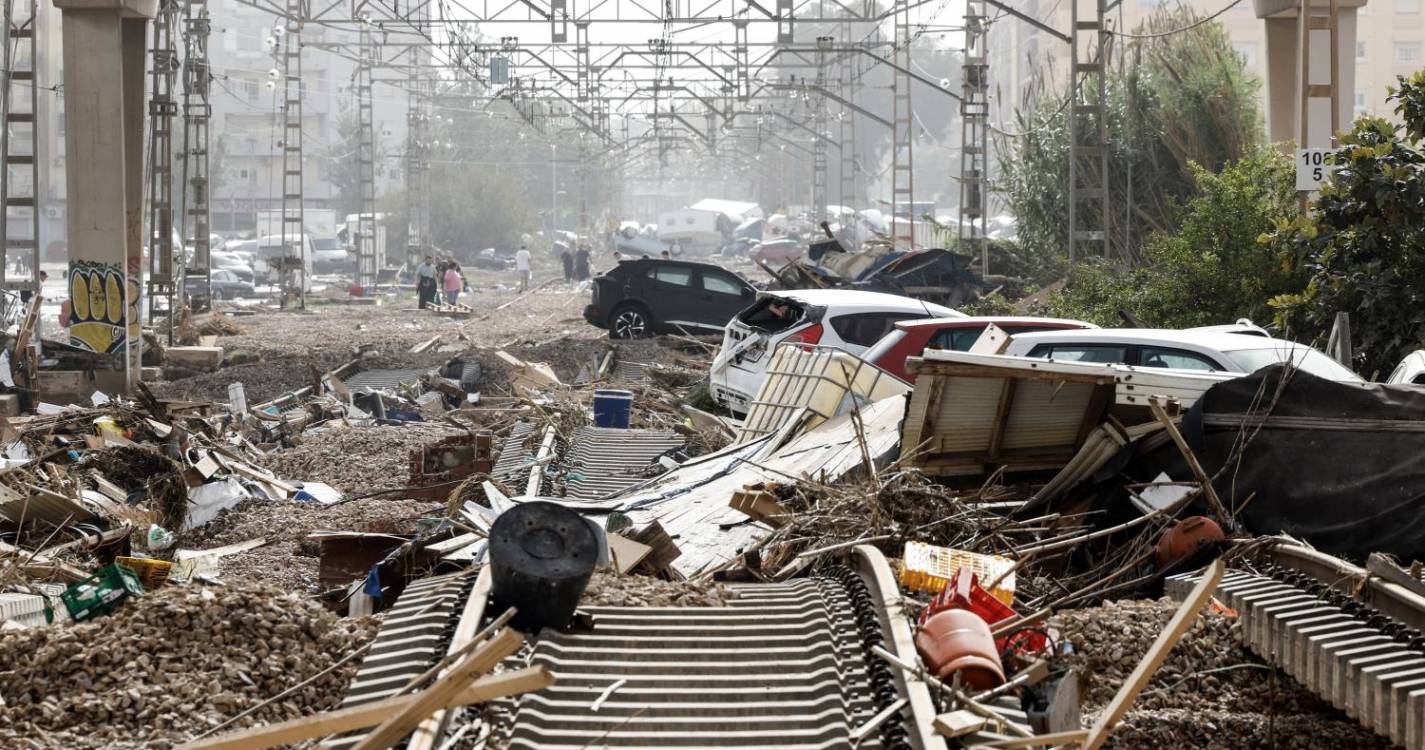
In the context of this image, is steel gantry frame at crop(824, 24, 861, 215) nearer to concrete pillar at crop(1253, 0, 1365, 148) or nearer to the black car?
the black car

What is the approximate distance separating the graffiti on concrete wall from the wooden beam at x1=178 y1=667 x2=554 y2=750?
19.1 metres

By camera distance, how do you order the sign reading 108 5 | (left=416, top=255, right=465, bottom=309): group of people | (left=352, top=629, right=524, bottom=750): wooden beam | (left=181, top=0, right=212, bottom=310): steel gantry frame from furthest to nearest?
(left=416, top=255, right=465, bottom=309): group of people < (left=181, top=0, right=212, bottom=310): steel gantry frame < the sign reading 108 5 < (left=352, top=629, right=524, bottom=750): wooden beam

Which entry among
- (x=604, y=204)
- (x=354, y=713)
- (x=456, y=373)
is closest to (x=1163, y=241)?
(x=456, y=373)

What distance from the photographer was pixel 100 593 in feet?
25.7

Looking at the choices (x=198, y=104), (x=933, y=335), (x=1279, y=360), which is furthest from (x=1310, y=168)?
(x=198, y=104)

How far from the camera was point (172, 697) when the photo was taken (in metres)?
6.48

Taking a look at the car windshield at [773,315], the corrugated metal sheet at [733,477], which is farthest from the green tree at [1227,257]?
the corrugated metal sheet at [733,477]

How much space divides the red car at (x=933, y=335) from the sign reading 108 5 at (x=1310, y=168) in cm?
251

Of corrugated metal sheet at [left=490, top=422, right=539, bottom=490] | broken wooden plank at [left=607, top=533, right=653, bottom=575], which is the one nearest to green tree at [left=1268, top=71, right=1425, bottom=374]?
corrugated metal sheet at [left=490, top=422, right=539, bottom=490]

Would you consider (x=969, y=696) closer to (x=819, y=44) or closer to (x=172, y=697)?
(x=172, y=697)

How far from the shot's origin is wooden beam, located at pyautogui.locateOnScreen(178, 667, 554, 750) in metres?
4.91

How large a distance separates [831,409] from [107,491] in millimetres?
5902

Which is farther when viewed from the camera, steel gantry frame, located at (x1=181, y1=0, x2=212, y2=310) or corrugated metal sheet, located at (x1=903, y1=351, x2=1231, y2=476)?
steel gantry frame, located at (x1=181, y1=0, x2=212, y2=310)

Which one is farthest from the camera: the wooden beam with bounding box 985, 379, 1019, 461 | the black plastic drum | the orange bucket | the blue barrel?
the blue barrel
